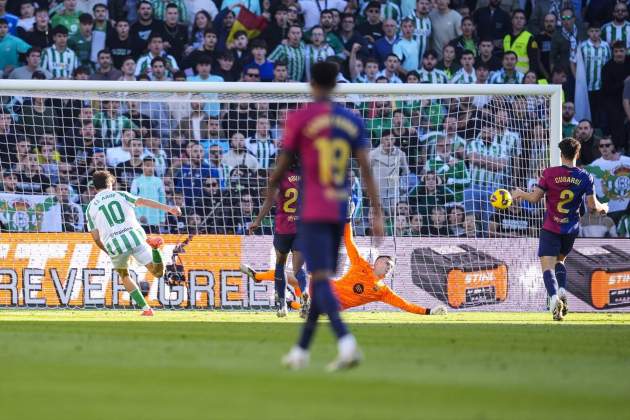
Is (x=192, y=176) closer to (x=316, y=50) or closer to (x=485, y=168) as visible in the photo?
(x=316, y=50)

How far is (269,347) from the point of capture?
10469mm

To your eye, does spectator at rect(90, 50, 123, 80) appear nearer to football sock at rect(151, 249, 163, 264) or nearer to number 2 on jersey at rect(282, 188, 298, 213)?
football sock at rect(151, 249, 163, 264)

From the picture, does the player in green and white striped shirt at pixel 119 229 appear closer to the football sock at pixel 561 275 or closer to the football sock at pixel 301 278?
the football sock at pixel 301 278

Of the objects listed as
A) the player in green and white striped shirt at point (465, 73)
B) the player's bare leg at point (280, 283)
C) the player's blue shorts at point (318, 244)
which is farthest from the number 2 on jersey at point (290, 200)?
the player's blue shorts at point (318, 244)

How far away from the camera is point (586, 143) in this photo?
21.5m

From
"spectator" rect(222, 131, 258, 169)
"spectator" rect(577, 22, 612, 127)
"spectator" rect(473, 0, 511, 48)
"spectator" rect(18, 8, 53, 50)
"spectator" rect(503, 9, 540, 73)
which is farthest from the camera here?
"spectator" rect(473, 0, 511, 48)

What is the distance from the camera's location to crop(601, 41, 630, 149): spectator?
22891 millimetres

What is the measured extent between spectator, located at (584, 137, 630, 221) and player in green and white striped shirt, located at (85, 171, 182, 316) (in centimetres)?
817

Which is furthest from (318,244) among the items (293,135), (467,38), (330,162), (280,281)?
(467,38)

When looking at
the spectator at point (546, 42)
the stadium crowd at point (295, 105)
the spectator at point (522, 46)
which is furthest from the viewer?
the spectator at point (546, 42)

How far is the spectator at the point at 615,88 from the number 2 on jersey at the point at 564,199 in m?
7.49

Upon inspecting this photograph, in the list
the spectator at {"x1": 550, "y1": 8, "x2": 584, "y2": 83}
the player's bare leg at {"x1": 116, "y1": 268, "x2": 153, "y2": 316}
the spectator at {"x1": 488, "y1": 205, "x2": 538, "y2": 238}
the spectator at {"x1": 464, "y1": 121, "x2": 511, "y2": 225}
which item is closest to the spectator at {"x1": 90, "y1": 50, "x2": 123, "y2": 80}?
the player's bare leg at {"x1": 116, "y1": 268, "x2": 153, "y2": 316}

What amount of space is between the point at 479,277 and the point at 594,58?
21.9 ft

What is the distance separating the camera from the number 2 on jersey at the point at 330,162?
8.35 metres
